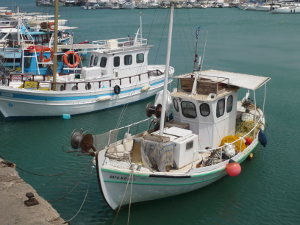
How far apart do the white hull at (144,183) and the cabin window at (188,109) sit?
2474mm

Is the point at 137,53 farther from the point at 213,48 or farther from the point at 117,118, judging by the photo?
the point at 213,48

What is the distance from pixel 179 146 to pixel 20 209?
5.79 m

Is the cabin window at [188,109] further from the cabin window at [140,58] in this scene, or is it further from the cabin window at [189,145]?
the cabin window at [140,58]

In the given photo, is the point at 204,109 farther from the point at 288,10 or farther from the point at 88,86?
the point at 288,10

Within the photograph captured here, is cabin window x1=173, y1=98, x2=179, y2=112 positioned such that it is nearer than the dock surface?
No

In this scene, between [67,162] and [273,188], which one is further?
[67,162]

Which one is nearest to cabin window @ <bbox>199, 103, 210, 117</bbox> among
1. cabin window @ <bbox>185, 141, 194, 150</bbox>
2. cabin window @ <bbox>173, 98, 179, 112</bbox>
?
cabin window @ <bbox>173, 98, 179, 112</bbox>

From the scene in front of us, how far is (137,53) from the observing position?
28750 millimetres

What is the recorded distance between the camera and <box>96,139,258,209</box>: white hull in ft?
45.5

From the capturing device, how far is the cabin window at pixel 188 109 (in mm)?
→ 17031

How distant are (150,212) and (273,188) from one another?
18.5 feet

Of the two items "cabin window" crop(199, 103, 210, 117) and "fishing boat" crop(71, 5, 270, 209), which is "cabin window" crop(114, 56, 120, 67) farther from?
"cabin window" crop(199, 103, 210, 117)

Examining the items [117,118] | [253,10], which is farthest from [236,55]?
[253,10]

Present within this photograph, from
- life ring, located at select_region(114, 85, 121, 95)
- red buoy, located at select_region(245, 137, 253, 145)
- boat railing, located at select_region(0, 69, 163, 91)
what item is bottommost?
red buoy, located at select_region(245, 137, 253, 145)
